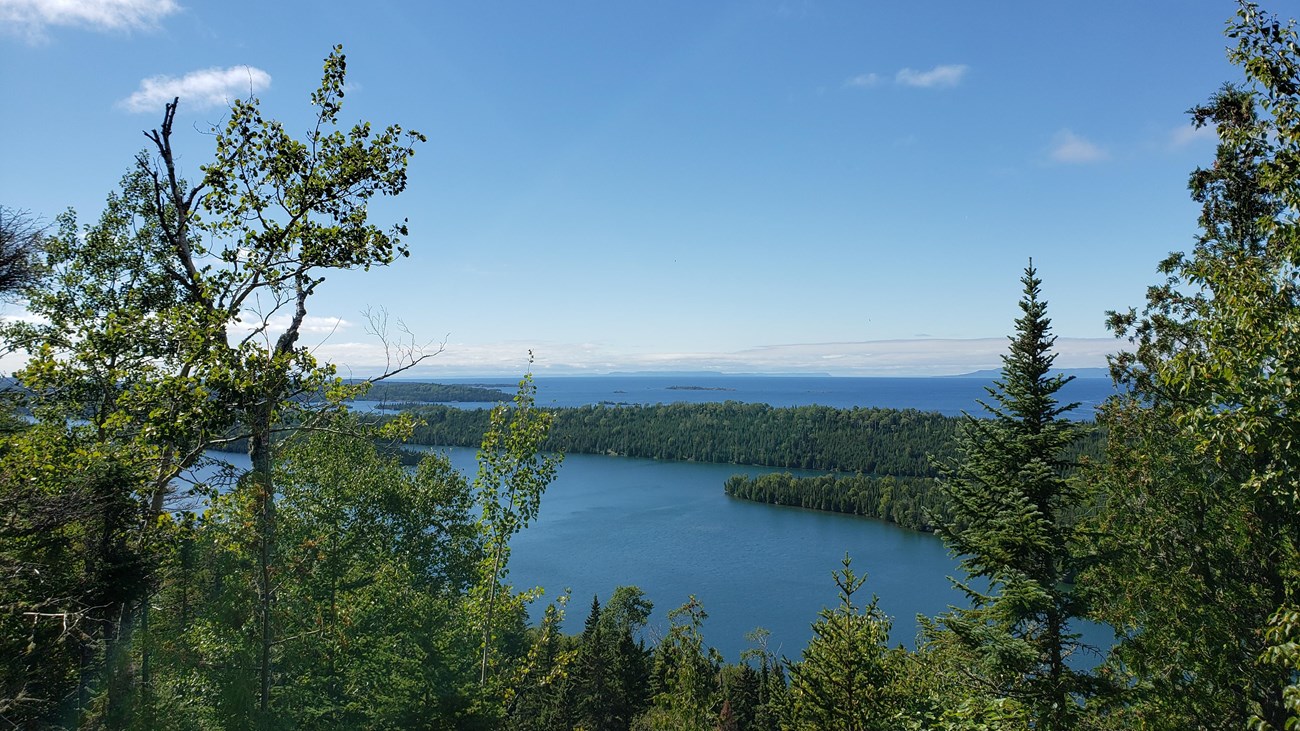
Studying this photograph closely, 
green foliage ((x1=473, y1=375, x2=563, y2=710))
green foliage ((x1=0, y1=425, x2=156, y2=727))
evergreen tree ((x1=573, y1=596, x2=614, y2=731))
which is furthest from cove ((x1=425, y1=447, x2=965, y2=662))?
green foliage ((x1=0, y1=425, x2=156, y2=727))

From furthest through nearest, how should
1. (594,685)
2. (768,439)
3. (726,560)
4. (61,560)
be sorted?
(768,439), (726,560), (594,685), (61,560)

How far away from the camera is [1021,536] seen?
8273 mm

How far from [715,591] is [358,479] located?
34487 millimetres

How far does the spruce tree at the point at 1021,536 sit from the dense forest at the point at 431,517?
2.0 inches

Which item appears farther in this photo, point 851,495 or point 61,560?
point 851,495

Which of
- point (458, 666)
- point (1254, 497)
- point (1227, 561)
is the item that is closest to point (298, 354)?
point (458, 666)

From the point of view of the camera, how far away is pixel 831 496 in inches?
2835

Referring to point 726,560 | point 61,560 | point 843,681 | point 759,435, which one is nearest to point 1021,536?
point 843,681

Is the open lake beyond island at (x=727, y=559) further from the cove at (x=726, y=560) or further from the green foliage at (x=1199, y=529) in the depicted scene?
the green foliage at (x=1199, y=529)

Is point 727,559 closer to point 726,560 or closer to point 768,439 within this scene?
point 726,560

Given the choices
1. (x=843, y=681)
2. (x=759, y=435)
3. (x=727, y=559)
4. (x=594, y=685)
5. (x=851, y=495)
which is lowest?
(x=727, y=559)

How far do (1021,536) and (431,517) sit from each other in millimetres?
10565

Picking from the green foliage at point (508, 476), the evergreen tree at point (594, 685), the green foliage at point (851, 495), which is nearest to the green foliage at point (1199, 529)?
the green foliage at point (508, 476)

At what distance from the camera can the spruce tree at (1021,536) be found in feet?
26.2
